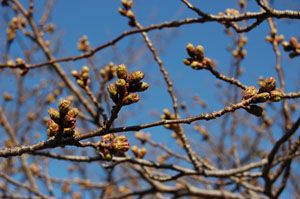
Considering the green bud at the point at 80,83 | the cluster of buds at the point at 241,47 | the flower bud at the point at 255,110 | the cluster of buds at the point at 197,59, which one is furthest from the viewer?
the cluster of buds at the point at 241,47

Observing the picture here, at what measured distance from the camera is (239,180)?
2.99m

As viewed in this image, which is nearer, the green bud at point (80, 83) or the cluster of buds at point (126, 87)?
the cluster of buds at point (126, 87)

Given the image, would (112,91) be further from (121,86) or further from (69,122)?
(69,122)

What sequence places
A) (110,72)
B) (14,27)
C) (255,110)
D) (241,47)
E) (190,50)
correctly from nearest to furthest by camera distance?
(255,110) < (190,50) < (110,72) < (241,47) < (14,27)

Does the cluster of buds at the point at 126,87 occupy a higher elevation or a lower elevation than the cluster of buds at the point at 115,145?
higher

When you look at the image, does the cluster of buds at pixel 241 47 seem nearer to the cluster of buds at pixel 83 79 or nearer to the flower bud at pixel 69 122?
the cluster of buds at pixel 83 79

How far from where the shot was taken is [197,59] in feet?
7.27

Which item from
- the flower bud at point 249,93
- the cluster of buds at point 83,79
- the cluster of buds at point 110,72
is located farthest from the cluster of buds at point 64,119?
the cluster of buds at point 110,72

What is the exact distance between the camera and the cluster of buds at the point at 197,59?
217 centimetres

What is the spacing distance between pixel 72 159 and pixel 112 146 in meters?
0.95

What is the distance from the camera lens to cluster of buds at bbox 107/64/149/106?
47.3 inches

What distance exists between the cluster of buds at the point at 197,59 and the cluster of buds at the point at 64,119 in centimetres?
104

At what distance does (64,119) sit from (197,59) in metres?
1.15

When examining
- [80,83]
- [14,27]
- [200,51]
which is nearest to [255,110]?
[200,51]
